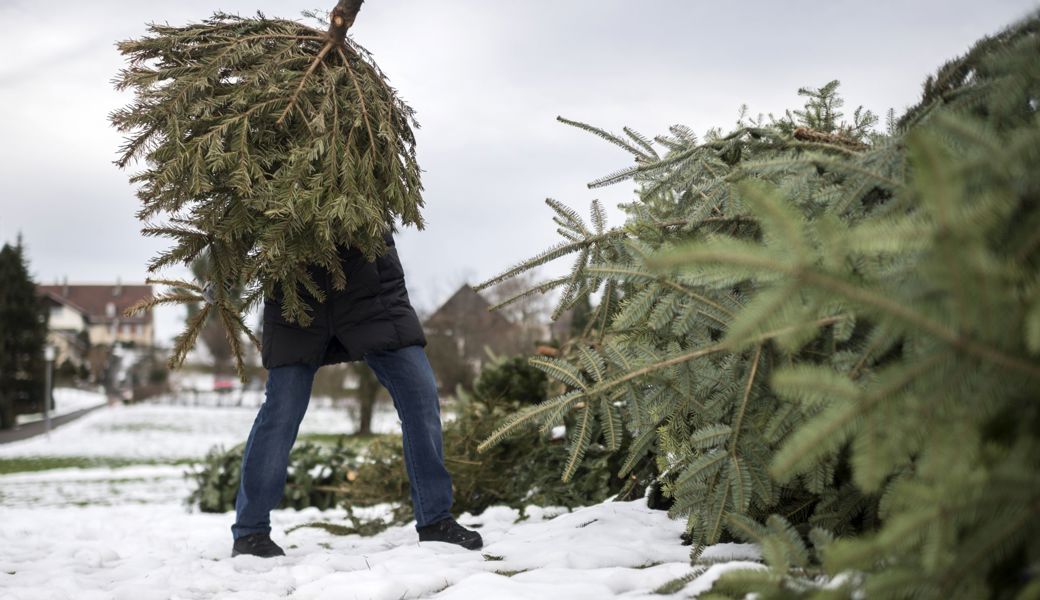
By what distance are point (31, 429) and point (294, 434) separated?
34.2 metres

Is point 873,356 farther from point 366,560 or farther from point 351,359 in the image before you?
point 351,359

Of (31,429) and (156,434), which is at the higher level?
(156,434)

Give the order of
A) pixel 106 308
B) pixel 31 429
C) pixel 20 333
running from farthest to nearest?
pixel 106 308 < pixel 20 333 < pixel 31 429

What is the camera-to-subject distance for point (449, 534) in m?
2.98

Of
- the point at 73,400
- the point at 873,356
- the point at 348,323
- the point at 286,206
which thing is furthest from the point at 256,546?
the point at 73,400

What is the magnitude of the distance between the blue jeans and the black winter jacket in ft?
0.19

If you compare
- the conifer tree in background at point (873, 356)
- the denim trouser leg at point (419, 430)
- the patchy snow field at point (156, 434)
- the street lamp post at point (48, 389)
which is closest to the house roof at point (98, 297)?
the street lamp post at point (48, 389)

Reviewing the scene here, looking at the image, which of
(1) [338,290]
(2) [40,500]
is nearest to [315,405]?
(2) [40,500]

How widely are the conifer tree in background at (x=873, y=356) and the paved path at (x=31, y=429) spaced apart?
97.5 feet

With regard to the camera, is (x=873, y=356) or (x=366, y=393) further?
(x=366, y=393)

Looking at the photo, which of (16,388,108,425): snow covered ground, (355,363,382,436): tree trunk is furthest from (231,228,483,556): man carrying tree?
(16,388,108,425): snow covered ground

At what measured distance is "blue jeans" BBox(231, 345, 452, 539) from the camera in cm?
301

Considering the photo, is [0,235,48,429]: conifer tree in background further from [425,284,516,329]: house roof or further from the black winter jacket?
the black winter jacket

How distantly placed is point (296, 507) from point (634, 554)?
138 inches
